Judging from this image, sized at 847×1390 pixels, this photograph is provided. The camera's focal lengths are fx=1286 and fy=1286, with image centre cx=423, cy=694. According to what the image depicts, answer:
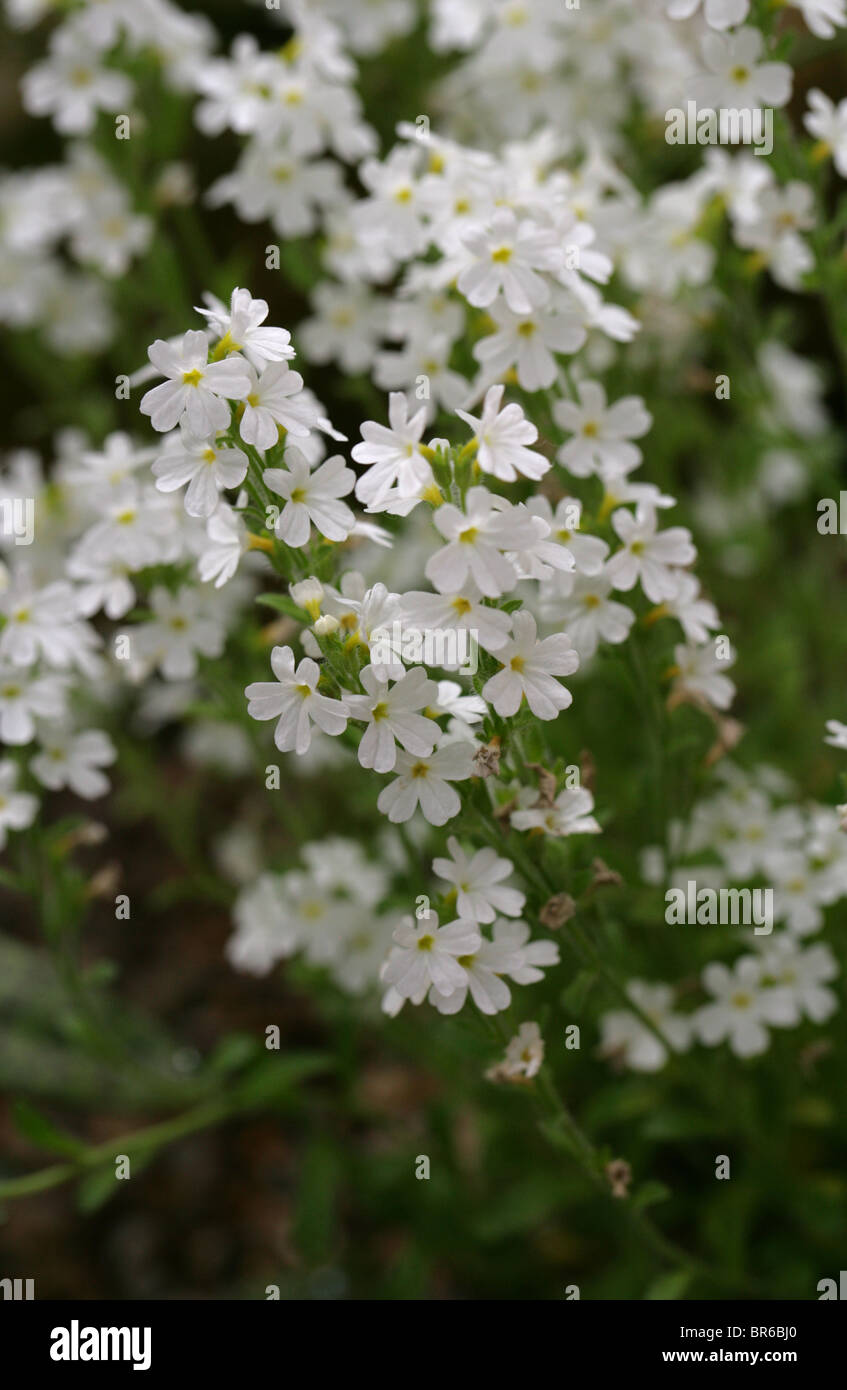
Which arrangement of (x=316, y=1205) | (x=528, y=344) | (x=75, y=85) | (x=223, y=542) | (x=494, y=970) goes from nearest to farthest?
(x=494, y=970), (x=223, y=542), (x=528, y=344), (x=316, y=1205), (x=75, y=85)

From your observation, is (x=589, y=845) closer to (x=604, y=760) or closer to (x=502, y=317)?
(x=502, y=317)

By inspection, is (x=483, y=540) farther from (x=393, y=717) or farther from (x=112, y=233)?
(x=112, y=233)

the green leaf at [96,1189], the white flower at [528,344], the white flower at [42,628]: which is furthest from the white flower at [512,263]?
the green leaf at [96,1189]

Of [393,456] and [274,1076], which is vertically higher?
[393,456]

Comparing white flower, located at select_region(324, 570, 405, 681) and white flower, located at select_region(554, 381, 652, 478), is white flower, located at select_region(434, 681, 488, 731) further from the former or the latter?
white flower, located at select_region(554, 381, 652, 478)

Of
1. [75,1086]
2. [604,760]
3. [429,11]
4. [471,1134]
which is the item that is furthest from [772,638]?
[75,1086]

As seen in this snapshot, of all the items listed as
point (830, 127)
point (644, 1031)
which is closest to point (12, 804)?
point (644, 1031)
